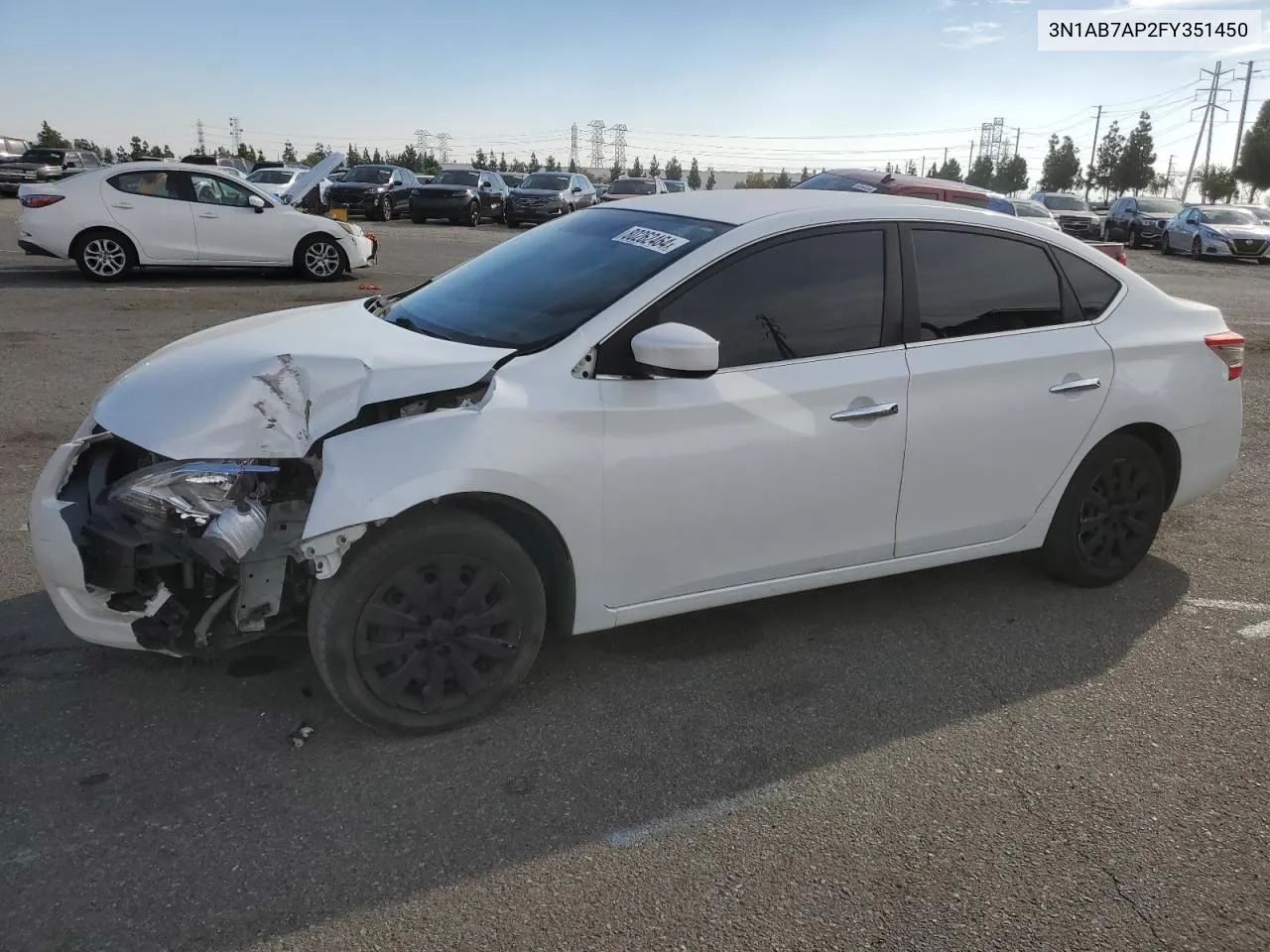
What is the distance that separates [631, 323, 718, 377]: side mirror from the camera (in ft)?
10.5

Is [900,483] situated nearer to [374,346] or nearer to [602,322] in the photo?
[602,322]

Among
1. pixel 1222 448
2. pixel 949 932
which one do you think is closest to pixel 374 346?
pixel 949 932

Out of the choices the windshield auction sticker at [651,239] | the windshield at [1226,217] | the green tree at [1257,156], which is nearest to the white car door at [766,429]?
the windshield auction sticker at [651,239]

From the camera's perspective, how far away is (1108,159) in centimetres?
7869

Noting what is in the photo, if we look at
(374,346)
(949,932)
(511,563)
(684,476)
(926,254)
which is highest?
(926,254)

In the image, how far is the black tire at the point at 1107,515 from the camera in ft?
14.3

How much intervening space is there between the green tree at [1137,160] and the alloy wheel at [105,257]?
7854cm

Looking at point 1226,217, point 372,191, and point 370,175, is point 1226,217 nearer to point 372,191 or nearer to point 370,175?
point 372,191

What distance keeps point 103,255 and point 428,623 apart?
12.6 metres

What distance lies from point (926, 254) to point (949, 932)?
2.53m

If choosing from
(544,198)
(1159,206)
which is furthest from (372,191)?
(1159,206)

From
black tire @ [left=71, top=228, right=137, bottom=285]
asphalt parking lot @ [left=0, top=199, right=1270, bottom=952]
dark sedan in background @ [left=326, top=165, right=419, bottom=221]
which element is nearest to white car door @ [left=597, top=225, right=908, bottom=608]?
asphalt parking lot @ [left=0, top=199, right=1270, bottom=952]

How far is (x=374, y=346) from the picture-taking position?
351cm

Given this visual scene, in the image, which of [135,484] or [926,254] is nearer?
[135,484]
